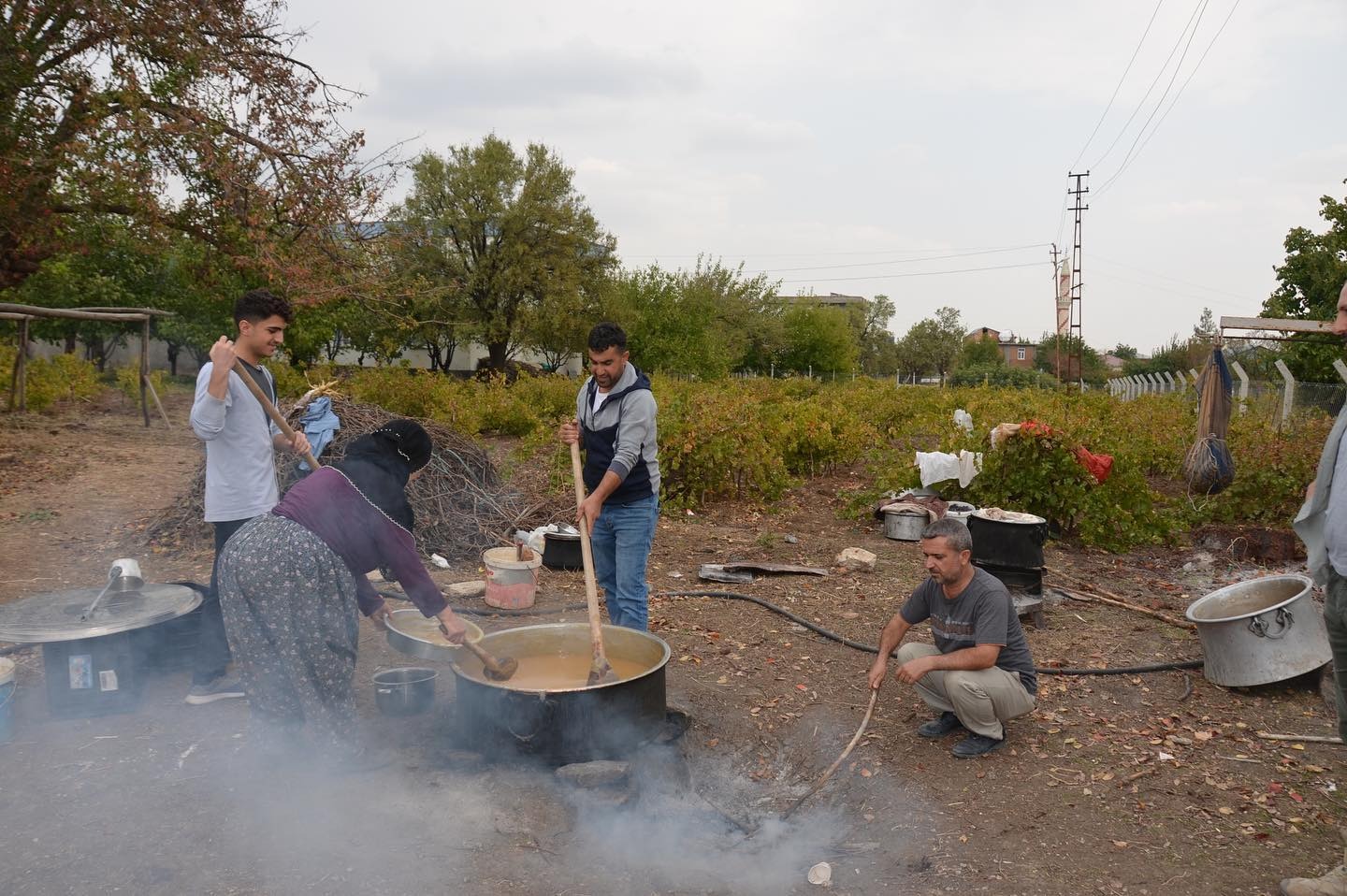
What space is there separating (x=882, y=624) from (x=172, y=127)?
25.8 feet

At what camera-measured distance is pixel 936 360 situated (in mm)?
69938

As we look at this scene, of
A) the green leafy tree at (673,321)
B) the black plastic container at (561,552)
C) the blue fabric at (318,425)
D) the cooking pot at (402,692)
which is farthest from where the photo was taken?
the green leafy tree at (673,321)

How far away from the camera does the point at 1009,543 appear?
5.70 meters

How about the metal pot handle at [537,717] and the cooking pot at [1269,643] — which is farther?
the cooking pot at [1269,643]

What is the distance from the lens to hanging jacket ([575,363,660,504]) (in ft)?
13.1

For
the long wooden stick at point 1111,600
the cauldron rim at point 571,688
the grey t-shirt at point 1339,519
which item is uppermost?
the grey t-shirt at point 1339,519

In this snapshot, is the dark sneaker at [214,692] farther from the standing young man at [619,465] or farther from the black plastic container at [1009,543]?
the black plastic container at [1009,543]

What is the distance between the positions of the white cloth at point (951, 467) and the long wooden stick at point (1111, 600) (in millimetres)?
1330

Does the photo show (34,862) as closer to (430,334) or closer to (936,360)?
(430,334)

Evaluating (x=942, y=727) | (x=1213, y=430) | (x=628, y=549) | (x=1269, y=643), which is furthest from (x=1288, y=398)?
(x=628, y=549)

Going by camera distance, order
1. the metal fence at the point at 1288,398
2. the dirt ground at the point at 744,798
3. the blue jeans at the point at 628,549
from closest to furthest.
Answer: the dirt ground at the point at 744,798
the blue jeans at the point at 628,549
the metal fence at the point at 1288,398

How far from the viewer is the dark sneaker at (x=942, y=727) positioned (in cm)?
399

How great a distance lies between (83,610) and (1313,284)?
26.5m

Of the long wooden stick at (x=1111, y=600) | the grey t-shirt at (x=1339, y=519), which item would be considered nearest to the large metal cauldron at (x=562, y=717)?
the grey t-shirt at (x=1339, y=519)
